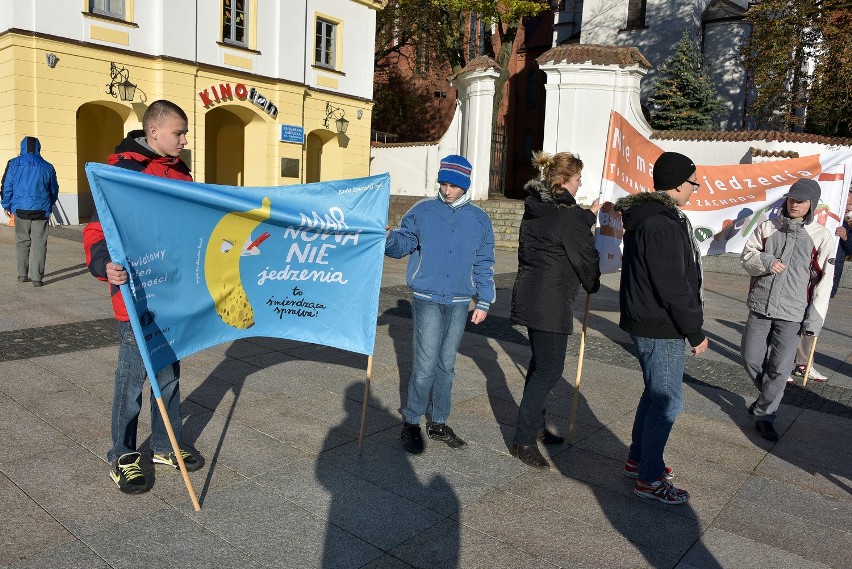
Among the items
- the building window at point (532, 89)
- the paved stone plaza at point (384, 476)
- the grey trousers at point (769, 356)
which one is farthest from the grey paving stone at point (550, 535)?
the building window at point (532, 89)

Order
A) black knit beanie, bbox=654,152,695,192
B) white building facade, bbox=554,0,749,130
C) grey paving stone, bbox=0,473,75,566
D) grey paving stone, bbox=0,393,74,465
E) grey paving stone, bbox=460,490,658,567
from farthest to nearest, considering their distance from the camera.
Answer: white building facade, bbox=554,0,749,130
grey paving stone, bbox=0,393,74,465
black knit beanie, bbox=654,152,695,192
grey paving stone, bbox=460,490,658,567
grey paving stone, bbox=0,473,75,566

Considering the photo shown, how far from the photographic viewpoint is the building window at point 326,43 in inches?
953

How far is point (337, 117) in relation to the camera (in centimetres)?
2523

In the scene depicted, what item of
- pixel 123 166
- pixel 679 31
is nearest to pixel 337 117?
pixel 679 31

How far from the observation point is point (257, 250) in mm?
3953

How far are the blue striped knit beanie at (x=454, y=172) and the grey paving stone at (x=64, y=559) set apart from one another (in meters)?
2.61

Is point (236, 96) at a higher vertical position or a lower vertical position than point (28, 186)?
higher

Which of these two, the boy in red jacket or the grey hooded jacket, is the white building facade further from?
the boy in red jacket

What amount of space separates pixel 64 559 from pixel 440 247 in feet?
8.08

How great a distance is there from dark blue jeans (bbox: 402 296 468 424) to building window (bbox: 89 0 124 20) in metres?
17.6

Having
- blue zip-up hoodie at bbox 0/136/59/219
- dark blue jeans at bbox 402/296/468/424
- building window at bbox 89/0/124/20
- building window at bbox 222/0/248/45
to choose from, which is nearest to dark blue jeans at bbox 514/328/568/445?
dark blue jeans at bbox 402/296/468/424

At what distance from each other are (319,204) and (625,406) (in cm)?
300

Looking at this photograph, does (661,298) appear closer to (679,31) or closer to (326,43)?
(326,43)

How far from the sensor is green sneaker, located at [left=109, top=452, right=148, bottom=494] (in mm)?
3510
